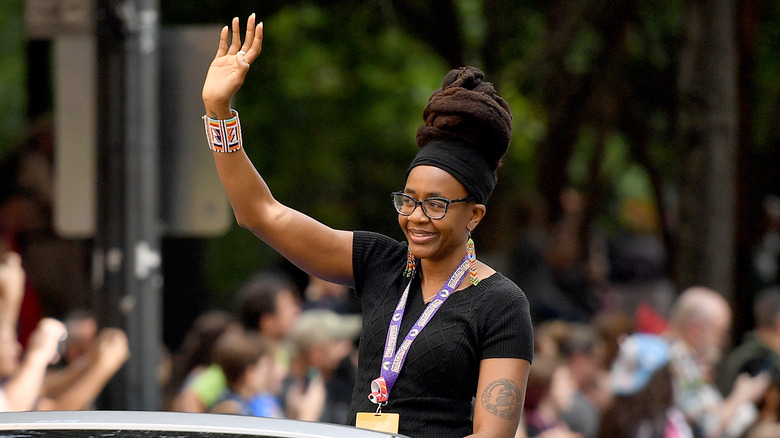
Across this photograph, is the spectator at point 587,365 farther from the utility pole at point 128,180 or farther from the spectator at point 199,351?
the utility pole at point 128,180

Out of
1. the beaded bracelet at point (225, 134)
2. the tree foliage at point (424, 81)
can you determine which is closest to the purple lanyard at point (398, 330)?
the beaded bracelet at point (225, 134)

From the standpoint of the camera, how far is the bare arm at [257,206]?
316 centimetres

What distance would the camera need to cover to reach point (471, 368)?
3062 millimetres

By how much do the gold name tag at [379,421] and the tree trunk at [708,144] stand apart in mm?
6946

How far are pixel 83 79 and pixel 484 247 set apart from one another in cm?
828

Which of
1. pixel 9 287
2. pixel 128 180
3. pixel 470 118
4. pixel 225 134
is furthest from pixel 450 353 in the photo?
pixel 9 287

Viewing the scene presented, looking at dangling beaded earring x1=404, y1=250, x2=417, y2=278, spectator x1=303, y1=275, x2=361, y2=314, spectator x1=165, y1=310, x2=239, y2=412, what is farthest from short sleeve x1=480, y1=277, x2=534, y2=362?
spectator x1=303, y1=275, x2=361, y2=314

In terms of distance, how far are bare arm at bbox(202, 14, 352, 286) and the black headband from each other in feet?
1.08

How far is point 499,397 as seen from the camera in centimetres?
297

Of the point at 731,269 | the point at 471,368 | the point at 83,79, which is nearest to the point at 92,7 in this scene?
the point at 83,79

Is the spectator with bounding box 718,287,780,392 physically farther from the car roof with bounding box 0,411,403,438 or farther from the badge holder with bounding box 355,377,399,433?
the car roof with bounding box 0,411,403,438

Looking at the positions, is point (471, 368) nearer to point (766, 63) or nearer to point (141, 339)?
point (141, 339)

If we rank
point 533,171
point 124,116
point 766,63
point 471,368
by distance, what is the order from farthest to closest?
point 533,171 → point 766,63 → point 124,116 → point 471,368

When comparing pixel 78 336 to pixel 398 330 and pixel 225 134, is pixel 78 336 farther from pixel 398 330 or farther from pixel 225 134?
pixel 398 330
